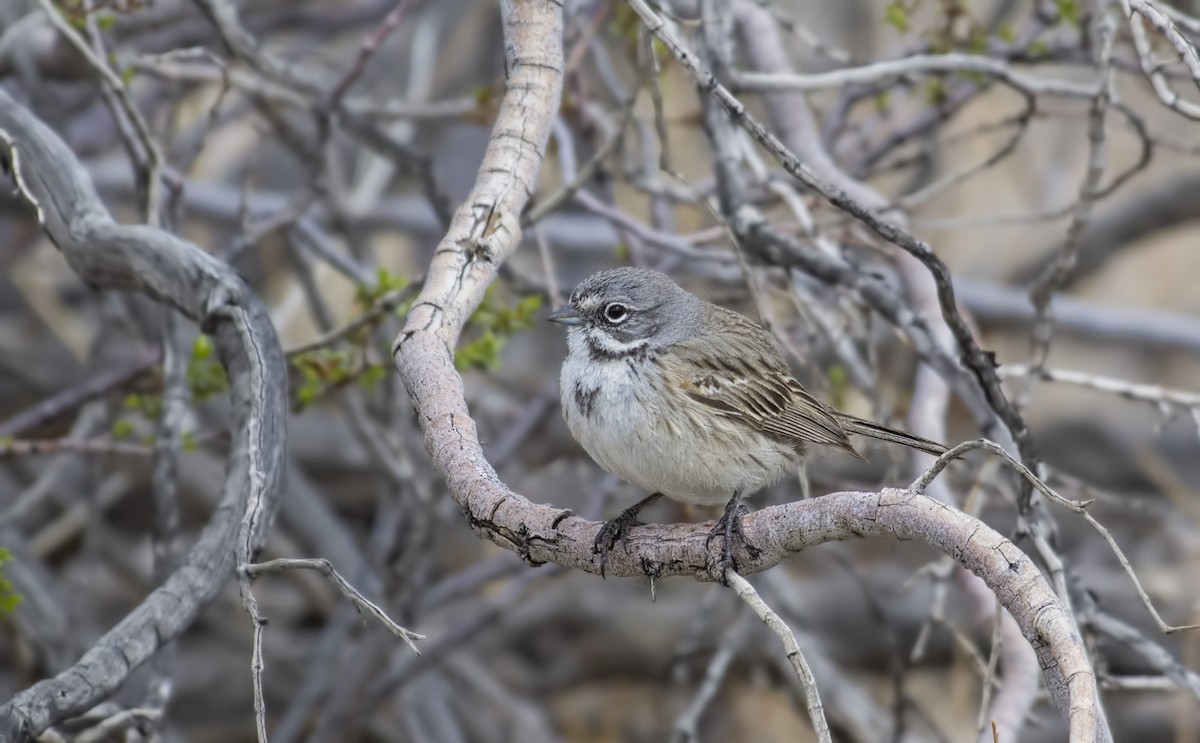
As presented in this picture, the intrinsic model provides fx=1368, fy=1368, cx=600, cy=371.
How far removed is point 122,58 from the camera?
222 inches

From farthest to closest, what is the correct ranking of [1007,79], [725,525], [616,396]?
[1007,79] < [616,396] < [725,525]

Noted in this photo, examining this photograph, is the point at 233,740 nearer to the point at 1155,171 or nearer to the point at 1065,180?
the point at 1065,180

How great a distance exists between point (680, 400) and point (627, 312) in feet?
1.37

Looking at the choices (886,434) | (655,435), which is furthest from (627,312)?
(886,434)

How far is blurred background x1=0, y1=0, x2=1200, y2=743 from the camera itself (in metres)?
5.45

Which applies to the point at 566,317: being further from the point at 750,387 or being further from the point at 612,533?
the point at 612,533

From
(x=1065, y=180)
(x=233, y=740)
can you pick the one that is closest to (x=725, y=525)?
(x=233, y=740)

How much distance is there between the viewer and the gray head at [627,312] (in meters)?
4.54

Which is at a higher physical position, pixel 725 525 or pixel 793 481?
pixel 793 481

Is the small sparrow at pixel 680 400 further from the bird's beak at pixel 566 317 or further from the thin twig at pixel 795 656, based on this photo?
the thin twig at pixel 795 656

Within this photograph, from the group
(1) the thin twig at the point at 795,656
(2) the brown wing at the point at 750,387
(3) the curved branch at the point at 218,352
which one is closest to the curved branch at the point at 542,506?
(1) the thin twig at the point at 795,656

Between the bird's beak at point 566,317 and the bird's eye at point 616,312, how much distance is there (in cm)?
9

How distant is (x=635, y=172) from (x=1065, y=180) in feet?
13.9

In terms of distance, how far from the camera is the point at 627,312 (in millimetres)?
4582
